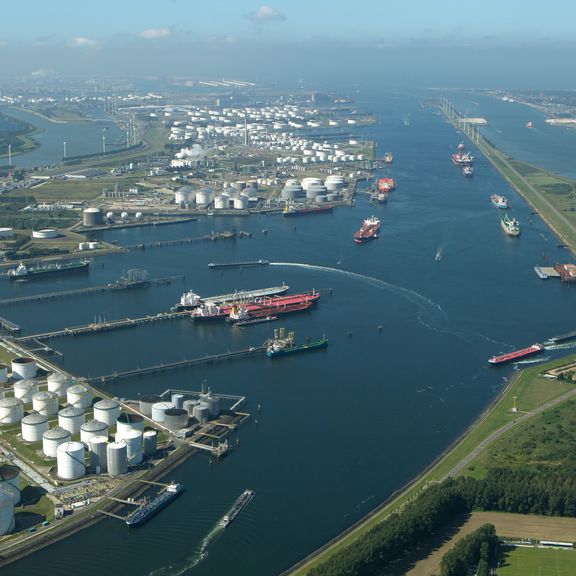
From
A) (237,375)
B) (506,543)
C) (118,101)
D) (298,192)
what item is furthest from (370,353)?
(118,101)

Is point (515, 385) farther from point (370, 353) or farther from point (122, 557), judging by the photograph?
point (122, 557)

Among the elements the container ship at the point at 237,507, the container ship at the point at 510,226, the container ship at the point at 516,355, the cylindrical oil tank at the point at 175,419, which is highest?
the container ship at the point at 510,226

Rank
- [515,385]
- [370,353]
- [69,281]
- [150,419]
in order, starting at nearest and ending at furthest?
[150,419], [515,385], [370,353], [69,281]

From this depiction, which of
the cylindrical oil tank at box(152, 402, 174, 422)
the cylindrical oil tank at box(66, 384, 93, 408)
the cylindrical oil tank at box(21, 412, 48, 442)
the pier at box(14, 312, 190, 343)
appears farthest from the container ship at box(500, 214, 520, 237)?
the cylindrical oil tank at box(21, 412, 48, 442)

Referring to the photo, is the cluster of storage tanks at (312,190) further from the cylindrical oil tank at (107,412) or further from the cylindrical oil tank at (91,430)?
the cylindrical oil tank at (91,430)

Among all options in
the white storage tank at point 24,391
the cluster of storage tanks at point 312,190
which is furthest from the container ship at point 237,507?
the cluster of storage tanks at point 312,190

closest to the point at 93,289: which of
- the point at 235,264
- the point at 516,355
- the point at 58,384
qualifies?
the point at 235,264
